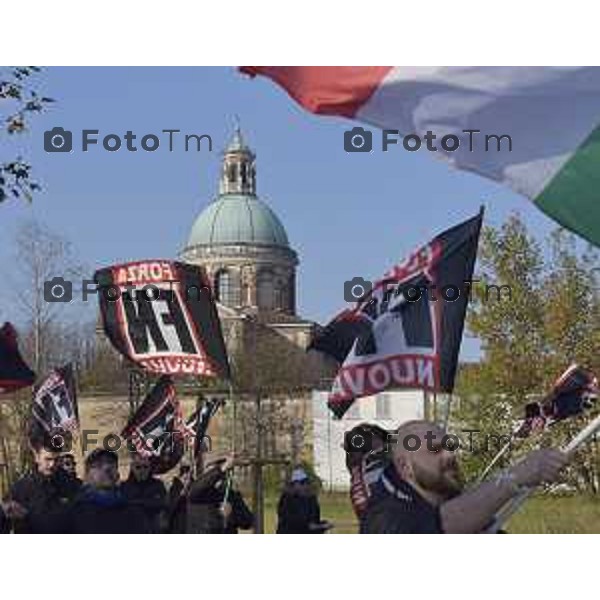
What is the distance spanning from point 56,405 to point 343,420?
1570 millimetres

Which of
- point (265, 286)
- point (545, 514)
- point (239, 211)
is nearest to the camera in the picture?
point (545, 514)

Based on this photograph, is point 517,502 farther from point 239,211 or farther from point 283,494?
point 239,211

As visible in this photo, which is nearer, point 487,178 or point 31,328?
point 487,178

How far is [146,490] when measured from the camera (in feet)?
30.2

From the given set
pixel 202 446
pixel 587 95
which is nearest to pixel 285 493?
pixel 202 446

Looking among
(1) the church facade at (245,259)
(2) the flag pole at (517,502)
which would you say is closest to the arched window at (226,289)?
(1) the church facade at (245,259)

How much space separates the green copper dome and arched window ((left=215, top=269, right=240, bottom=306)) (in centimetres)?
19

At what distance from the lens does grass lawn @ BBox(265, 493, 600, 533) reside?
8672mm

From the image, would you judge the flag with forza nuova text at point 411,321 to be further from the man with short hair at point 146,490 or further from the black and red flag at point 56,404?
the black and red flag at point 56,404

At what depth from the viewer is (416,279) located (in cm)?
883

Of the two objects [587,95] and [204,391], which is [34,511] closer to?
[204,391]

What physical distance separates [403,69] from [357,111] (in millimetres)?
305

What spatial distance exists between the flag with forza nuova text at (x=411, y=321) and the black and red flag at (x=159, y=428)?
3.10ft

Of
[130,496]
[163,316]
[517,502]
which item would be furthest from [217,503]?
[517,502]
